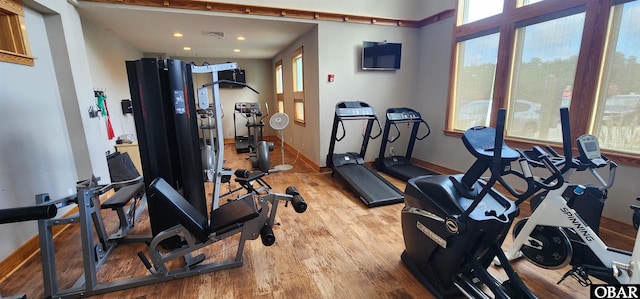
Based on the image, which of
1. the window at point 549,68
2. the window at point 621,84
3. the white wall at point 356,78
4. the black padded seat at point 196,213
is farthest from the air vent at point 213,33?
the window at point 621,84

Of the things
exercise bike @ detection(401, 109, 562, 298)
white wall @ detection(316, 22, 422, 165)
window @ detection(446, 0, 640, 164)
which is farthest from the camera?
white wall @ detection(316, 22, 422, 165)

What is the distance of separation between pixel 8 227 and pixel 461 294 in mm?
3429

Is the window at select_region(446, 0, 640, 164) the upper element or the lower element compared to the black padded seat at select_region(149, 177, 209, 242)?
upper

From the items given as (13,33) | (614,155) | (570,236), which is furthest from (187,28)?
(614,155)

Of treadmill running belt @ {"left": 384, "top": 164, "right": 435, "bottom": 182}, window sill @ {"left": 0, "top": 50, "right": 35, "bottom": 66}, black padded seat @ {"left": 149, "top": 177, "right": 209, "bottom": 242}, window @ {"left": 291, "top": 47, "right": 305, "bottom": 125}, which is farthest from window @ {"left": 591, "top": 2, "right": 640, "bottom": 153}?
window sill @ {"left": 0, "top": 50, "right": 35, "bottom": 66}

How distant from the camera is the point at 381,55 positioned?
4484 millimetres

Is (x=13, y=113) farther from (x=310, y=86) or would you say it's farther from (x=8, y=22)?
(x=310, y=86)

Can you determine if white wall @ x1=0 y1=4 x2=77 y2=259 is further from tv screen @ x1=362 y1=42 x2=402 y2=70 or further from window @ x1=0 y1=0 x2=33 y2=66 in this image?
tv screen @ x1=362 y1=42 x2=402 y2=70

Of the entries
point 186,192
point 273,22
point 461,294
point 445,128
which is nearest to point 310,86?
point 273,22

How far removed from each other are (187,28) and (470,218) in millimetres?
4744

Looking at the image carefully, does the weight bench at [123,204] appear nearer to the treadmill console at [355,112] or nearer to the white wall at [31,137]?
the white wall at [31,137]

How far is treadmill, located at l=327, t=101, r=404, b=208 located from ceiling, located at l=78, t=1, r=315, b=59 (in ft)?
5.11

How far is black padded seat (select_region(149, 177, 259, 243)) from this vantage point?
1.77 meters

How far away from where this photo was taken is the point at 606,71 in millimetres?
2496
